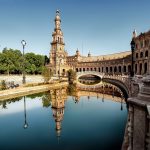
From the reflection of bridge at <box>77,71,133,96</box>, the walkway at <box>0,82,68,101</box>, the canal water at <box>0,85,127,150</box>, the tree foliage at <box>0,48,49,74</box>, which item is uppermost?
the tree foliage at <box>0,48,49,74</box>

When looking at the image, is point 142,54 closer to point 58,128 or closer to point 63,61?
point 58,128

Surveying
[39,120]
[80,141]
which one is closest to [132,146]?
[80,141]

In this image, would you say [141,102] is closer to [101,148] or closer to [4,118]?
[101,148]

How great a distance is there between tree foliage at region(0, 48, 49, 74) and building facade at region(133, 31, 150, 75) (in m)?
51.1

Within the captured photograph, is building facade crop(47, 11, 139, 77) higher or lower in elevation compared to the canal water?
higher

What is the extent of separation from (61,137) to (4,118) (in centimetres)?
797

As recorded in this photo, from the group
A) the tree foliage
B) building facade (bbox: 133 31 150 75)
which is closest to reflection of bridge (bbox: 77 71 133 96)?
building facade (bbox: 133 31 150 75)

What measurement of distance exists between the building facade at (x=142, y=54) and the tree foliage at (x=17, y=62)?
51123mm

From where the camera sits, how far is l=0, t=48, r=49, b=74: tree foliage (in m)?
78.4

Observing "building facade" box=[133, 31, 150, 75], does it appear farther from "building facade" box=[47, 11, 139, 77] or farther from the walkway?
the walkway

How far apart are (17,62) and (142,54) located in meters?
57.2

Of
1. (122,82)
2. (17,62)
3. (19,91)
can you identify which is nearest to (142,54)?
(122,82)

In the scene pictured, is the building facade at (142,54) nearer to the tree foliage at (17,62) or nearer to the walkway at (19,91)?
the walkway at (19,91)

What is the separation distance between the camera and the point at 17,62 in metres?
82.6
